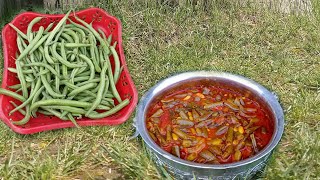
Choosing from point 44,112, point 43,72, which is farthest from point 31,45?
point 44,112

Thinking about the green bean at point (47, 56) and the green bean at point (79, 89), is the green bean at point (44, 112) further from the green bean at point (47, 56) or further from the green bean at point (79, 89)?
the green bean at point (47, 56)

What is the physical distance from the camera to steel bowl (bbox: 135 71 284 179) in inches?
114

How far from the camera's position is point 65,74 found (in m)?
3.60

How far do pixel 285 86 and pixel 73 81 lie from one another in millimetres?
1506

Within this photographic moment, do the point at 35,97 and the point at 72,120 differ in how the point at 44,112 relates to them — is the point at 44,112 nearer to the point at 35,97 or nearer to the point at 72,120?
the point at 35,97

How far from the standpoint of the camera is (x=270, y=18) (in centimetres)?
454

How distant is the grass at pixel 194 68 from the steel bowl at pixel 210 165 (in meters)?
0.15

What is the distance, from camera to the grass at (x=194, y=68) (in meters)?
3.18

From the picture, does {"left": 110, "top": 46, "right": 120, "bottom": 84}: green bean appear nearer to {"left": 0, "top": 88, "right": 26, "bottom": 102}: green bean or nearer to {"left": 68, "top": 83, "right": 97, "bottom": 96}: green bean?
{"left": 68, "top": 83, "right": 97, "bottom": 96}: green bean

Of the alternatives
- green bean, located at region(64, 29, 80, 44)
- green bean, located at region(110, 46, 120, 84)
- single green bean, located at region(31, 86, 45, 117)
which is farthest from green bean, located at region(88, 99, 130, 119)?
green bean, located at region(64, 29, 80, 44)

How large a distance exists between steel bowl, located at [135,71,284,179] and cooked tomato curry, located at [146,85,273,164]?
1.9 inches

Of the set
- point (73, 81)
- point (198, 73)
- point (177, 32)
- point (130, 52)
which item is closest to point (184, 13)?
point (177, 32)

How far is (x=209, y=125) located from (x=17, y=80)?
136 cm

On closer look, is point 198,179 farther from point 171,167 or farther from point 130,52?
point 130,52
